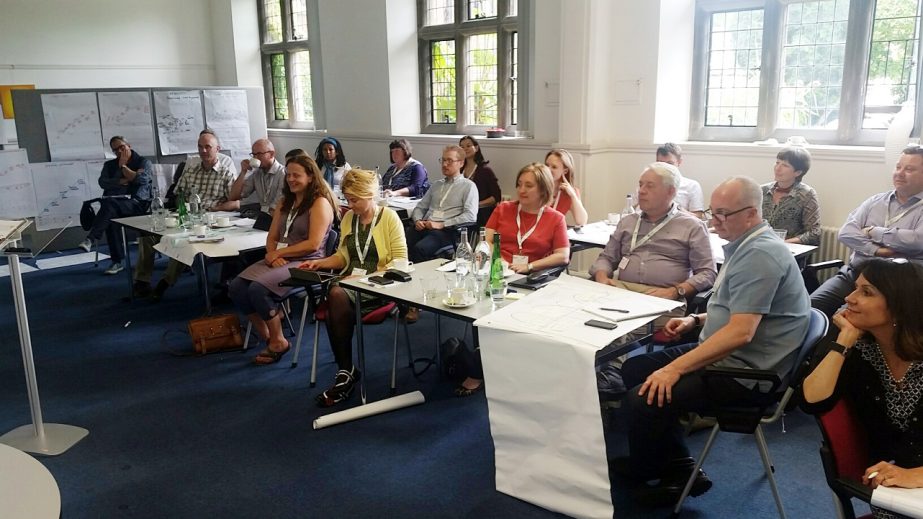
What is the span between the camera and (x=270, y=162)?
18.4ft

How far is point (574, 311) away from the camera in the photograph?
2.69m

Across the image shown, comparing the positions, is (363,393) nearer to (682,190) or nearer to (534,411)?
(534,411)

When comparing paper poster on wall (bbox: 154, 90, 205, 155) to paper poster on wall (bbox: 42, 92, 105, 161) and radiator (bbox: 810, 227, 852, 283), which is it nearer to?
paper poster on wall (bbox: 42, 92, 105, 161)

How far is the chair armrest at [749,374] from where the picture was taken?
2.25 metres

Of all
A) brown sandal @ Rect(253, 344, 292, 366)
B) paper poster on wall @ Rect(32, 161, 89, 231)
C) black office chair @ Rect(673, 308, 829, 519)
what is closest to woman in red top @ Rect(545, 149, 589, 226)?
brown sandal @ Rect(253, 344, 292, 366)

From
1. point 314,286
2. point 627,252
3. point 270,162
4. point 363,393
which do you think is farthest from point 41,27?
point 627,252

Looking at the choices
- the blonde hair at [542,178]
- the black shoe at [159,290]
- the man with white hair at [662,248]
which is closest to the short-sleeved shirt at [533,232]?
the blonde hair at [542,178]

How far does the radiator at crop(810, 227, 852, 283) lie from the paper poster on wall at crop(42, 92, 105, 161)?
23.8 ft

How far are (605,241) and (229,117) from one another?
615cm

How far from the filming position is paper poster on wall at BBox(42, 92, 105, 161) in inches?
292

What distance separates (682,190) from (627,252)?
→ 1855 millimetres

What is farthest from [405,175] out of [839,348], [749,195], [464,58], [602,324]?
[839,348]

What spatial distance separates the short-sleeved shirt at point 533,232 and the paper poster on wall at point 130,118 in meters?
5.80

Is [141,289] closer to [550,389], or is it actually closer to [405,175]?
[405,175]
